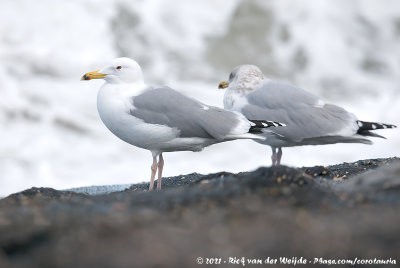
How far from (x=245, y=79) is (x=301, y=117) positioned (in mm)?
832

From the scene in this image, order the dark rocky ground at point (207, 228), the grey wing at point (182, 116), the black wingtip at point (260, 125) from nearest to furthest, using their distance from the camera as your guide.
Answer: the dark rocky ground at point (207, 228), the grey wing at point (182, 116), the black wingtip at point (260, 125)

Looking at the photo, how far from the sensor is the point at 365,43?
16516 mm

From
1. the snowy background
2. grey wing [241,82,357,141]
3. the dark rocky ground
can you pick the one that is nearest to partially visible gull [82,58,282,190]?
grey wing [241,82,357,141]

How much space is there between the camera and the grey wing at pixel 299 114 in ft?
17.1

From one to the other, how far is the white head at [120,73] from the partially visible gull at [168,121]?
0.21 metres

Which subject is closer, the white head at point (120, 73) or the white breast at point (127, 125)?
the white breast at point (127, 125)

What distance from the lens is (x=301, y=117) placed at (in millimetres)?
5270

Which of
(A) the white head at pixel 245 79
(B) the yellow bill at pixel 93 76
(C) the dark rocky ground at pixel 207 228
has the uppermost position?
(A) the white head at pixel 245 79

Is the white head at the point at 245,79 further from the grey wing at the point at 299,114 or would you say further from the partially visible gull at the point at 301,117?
the grey wing at the point at 299,114

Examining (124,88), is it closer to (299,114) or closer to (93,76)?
(93,76)

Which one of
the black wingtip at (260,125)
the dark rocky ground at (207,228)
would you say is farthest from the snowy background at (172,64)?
the dark rocky ground at (207,228)

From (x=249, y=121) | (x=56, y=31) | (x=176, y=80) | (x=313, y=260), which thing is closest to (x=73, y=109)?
(x=176, y=80)

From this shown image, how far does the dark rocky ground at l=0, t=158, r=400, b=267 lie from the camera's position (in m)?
2.35

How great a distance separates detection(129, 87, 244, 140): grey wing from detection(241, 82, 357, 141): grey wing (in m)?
0.41
